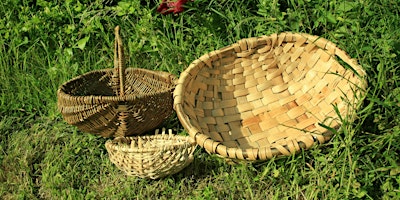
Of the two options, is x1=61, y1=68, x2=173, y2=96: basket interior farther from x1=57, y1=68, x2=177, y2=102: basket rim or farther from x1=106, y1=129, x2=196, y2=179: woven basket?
x1=106, y1=129, x2=196, y2=179: woven basket

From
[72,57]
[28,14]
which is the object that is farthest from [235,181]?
[28,14]

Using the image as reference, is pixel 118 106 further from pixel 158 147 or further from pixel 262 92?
pixel 262 92

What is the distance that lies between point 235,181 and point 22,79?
152cm

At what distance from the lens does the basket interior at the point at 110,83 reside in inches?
135

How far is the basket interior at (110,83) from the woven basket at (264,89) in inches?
9.2

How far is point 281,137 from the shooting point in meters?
3.28

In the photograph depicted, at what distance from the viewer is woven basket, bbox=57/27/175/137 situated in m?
3.06

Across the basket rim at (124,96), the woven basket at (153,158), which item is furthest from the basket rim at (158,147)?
the basket rim at (124,96)

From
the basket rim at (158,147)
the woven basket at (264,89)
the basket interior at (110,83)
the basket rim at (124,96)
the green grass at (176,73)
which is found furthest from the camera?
the basket interior at (110,83)

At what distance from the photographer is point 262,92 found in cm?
349

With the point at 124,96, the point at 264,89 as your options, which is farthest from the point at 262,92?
the point at 124,96

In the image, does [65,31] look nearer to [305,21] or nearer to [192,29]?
[192,29]

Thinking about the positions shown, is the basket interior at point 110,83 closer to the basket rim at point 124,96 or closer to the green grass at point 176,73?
the basket rim at point 124,96

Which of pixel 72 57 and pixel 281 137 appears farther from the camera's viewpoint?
pixel 72 57
